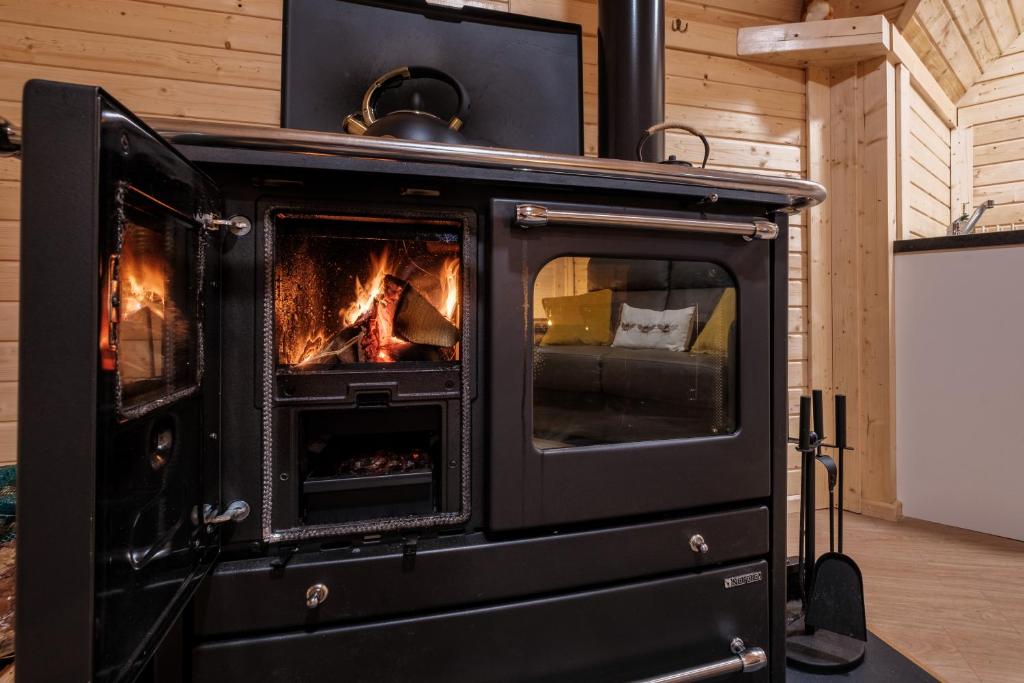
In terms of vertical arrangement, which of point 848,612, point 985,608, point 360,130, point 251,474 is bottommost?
point 985,608

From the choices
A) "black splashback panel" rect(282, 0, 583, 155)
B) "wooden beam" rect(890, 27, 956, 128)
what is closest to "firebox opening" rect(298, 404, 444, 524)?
"black splashback panel" rect(282, 0, 583, 155)

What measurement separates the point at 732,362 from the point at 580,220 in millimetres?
400

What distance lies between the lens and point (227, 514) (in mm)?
615

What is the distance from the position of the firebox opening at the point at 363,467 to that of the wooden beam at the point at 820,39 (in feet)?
6.39

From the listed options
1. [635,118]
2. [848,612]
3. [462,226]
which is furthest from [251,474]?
[848,612]

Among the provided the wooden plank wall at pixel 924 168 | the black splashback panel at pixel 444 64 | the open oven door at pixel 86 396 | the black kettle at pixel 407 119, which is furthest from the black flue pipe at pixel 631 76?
the wooden plank wall at pixel 924 168

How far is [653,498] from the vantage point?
76cm

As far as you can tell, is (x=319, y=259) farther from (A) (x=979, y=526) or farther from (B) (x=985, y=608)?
(A) (x=979, y=526)

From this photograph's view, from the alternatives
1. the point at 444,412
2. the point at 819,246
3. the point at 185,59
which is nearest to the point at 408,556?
the point at 444,412

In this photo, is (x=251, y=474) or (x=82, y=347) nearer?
(x=82, y=347)

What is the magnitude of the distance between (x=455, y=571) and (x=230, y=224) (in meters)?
0.59

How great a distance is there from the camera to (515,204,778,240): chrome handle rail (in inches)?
26.7

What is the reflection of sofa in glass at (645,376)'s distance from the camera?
0.79 m

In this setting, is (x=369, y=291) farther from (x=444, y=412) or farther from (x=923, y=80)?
(x=923, y=80)
